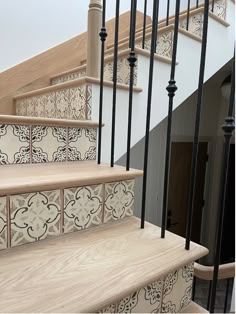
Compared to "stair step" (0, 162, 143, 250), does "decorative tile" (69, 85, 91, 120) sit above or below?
above

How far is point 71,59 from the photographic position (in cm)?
219

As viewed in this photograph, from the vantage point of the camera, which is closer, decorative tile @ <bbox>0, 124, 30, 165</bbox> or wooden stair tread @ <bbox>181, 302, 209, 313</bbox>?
wooden stair tread @ <bbox>181, 302, 209, 313</bbox>

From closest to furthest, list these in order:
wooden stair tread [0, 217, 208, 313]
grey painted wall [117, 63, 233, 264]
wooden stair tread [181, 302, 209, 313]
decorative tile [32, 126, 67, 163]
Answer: wooden stair tread [0, 217, 208, 313] → wooden stair tread [181, 302, 209, 313] → decorative tile [32, 126, 67, 163] → grey painted wall [117, 63, 233, 264]

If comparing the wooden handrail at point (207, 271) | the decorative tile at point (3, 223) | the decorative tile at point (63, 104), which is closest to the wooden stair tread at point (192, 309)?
the wooden handrail at point (207, 271)

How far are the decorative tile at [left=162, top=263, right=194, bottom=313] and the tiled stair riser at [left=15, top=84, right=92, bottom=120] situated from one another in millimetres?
809

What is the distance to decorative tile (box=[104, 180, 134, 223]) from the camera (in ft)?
3.11

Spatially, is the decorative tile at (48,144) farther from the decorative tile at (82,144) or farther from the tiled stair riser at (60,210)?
the tiled stair riser at (60,210)

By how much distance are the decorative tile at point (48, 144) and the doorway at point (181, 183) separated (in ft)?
7.75

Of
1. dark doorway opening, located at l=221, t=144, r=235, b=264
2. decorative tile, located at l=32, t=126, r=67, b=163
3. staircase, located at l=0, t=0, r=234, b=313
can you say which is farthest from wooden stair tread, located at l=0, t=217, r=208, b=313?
dark doorway opening, located at l=221, t=144, r=235, b=264

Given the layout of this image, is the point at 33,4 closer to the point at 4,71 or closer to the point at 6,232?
the point at 4,71

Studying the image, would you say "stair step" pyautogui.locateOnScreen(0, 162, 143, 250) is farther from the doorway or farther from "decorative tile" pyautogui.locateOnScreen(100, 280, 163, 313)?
the doorway

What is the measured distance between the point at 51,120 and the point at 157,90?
2.20 feet

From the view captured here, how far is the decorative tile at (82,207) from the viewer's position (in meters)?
0.85

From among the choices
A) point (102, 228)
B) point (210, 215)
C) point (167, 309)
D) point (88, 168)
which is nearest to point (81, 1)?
point (88, 168)
